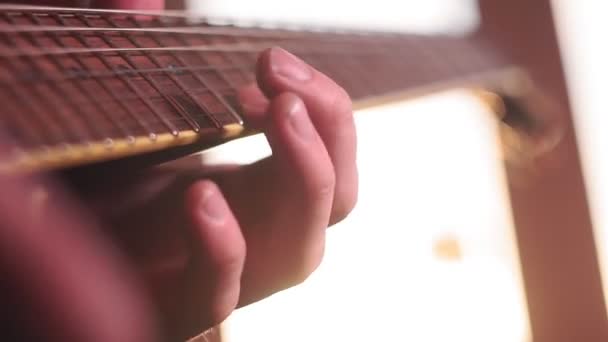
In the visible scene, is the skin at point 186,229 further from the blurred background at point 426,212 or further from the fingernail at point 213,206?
the blurred background at point 426,212

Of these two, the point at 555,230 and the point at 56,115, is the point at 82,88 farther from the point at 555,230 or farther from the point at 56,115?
the point at 555,230

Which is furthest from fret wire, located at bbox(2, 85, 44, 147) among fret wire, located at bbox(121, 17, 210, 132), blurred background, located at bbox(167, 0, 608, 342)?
blurred background, located at bbox(167, 0, 608, 342)

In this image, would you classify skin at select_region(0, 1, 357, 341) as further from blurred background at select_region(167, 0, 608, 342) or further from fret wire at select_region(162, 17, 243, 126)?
blurred background at select_region(167, 0, 608, 342)

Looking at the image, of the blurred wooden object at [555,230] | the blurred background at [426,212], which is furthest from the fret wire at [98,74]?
the blurred wooden object at [555,230]

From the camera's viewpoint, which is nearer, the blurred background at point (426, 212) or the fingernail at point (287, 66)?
the fingernail at point (287, 66)

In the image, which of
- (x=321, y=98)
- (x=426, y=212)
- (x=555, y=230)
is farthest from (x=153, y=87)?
(x=555, y=230)

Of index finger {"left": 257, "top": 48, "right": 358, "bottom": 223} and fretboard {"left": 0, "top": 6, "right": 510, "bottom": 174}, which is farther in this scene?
index finger {"left": 257, "top": 48, "right": 358, "bottom": 223}
